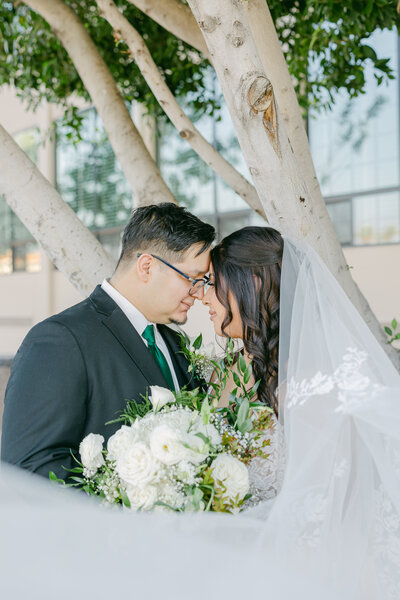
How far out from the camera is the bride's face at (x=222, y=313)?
2545 millimetres

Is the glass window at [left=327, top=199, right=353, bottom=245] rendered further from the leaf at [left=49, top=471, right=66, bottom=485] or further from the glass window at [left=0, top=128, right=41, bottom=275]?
the glass window at [left=0, top=128, right=41, bottom=275]

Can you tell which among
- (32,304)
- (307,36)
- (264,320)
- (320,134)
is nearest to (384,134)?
(320,134)

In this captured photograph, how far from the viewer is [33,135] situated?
1301 centimetres

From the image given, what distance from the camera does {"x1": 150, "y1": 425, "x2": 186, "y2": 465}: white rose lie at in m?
1.77

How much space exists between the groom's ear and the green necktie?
22 centimetres

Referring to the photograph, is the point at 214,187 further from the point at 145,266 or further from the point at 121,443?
the point at 121,443

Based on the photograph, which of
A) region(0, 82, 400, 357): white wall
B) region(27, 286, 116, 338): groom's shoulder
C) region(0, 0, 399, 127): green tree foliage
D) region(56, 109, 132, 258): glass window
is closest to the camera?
region(27, 286, 116, 338): groom's shoulder

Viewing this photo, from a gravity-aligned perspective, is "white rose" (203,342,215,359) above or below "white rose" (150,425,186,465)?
above

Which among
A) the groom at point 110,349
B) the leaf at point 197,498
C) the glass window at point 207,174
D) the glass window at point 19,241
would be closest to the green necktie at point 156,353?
the groom at point 110,349

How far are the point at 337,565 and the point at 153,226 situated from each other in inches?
62.6

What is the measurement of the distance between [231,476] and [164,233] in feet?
4.03

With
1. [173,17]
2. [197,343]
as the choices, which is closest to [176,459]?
[197,343]

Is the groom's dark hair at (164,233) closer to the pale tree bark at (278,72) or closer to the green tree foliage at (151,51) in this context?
the pale tree bark at (278,72)

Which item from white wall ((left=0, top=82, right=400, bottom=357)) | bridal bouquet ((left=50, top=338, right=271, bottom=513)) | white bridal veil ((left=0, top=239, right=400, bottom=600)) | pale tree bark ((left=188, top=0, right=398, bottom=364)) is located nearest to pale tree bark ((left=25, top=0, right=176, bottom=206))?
pale tree bark ((left=188, top=0, right=398, bottom=364))
